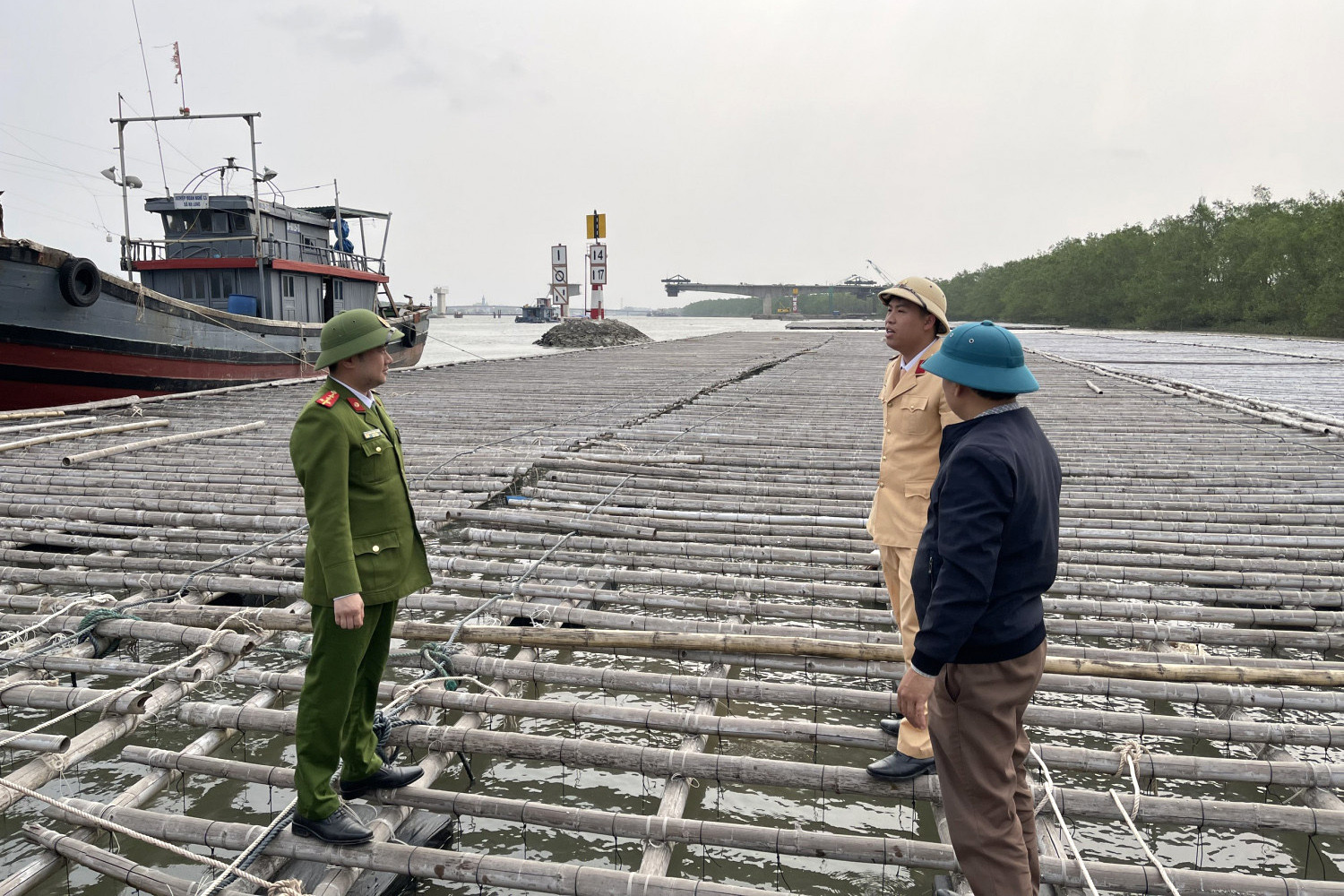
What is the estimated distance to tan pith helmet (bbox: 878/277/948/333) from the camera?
3014 millimetres

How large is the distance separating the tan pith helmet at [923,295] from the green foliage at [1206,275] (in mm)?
47402

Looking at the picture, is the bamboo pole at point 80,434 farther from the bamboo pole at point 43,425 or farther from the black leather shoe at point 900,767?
the black leather shoe at point 900,767

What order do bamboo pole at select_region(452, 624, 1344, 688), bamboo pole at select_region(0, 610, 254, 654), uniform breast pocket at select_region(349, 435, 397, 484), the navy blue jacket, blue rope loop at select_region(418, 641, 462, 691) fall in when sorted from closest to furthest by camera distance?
the navy blue jacket, uniform breast pocket at select_region(349, 435, 397, 484), bamboo pole at select_region(452, 624, 1344, 688), blue rope loop at select_region(418, 641, 462, 691), bamboo pole at select_region(0, 610, 254, 654)

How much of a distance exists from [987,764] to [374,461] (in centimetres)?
193

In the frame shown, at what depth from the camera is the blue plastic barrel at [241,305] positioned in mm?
17422

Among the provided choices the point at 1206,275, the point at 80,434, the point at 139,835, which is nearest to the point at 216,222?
the point at 80,434

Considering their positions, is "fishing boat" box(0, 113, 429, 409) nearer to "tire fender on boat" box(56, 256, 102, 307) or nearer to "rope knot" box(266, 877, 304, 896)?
"tire fender on boat" box(56, 256, 102, 307)

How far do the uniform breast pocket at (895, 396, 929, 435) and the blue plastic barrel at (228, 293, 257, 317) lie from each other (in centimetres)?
1755

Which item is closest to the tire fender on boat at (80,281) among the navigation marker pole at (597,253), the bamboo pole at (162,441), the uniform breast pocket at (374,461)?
the bamboo pole at (162,441)

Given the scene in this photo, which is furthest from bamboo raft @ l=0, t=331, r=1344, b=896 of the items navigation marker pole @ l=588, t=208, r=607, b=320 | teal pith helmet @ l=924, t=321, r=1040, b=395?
navigation marker pole @ l=588, t=208, r=607, b=320

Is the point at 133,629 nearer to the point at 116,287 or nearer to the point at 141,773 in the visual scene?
the point at 141,773

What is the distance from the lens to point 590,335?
42.7 metres

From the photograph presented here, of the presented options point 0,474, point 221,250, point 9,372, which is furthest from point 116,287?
point 0,474

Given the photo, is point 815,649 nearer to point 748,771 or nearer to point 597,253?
point 748,771
